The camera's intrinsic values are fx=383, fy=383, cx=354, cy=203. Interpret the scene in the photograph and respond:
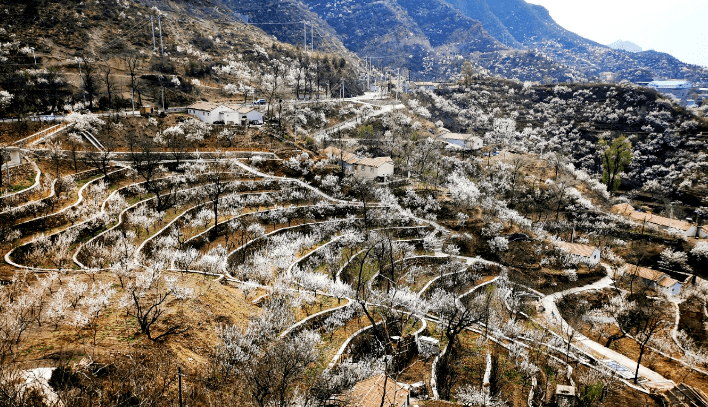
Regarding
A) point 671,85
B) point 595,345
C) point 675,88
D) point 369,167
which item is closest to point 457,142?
point 369,167

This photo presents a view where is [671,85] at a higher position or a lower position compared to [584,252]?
higher

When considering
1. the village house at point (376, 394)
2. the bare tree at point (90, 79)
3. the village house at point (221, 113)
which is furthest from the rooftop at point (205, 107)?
the village house at point (376, 394)

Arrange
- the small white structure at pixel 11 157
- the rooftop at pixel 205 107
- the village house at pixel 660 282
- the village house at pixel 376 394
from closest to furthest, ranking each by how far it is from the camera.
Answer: the village house at pixel 376 394 < the small white structure at pixel 11 157 < the village house at pixel 660 282 < the rooftop at pixel 205 107

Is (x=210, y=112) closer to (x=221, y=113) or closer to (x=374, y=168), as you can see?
(x=221, y=113)

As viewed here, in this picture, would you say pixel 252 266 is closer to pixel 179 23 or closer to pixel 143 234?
pixel 143 234

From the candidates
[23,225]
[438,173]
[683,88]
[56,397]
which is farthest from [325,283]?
[683,88]

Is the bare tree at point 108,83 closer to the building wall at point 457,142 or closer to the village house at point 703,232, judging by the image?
the building wall at point 457,142
